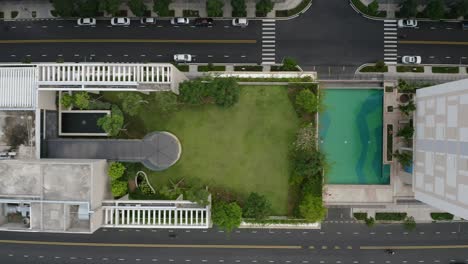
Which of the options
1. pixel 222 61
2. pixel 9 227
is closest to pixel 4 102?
pixel 9 227

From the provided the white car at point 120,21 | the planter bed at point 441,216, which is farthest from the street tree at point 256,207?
the white car at point 120,21

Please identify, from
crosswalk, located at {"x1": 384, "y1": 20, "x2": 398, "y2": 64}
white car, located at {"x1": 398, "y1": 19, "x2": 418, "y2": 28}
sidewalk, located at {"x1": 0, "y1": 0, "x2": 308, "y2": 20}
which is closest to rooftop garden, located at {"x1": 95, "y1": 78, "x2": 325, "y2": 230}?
sidewalk, located at {"x1": 0, "y1": 0, "x2": 308, "y2": 20}

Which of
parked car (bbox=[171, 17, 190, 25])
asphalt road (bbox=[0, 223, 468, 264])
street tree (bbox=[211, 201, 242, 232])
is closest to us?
street tree (bbox=[211, 201, 242, 232])

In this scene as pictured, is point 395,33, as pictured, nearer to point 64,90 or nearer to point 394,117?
point 394,117

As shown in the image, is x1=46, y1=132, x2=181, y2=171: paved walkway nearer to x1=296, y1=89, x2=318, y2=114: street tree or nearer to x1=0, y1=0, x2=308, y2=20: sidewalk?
x1=296, y1=89, x2=318, y2=114: street tree

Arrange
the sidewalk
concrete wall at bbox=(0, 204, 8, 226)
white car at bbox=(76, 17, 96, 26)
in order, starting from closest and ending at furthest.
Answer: concrete wall at bbox=(0, 204, 8, 226) < the sidewalk < white car at bbox=(76, 17, 96, 26)
